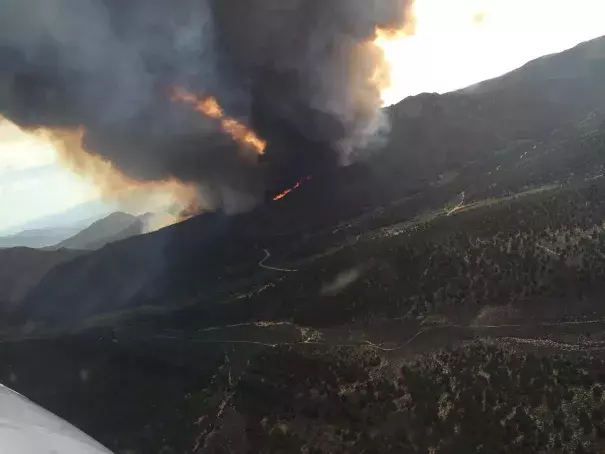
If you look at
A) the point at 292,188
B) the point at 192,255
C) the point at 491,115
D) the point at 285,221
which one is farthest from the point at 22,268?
the point at 491,115

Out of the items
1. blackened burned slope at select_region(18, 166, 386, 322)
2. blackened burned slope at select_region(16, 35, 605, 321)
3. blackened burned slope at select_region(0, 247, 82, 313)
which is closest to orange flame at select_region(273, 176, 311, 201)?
blackened burned slope at select_region(18, 166, 386, 322)

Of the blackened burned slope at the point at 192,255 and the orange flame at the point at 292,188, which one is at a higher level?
the orange flame at the point at 292,188

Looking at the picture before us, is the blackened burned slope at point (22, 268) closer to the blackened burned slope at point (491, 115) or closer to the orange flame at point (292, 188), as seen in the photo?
the orange flame at point (292, 188)

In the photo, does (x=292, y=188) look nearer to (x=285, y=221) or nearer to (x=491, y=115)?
(x=285, y=221)

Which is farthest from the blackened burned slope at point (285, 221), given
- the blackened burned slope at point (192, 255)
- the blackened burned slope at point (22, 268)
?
the blackened burned slope at point (22, 268)

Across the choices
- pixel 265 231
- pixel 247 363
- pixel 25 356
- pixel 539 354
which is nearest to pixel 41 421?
pixel 539 354

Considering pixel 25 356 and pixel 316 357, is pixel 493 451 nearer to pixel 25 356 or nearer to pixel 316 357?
pixel 316 357

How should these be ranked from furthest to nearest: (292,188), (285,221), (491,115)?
1. (491,115)
2. (292,188)
3. (285,221)

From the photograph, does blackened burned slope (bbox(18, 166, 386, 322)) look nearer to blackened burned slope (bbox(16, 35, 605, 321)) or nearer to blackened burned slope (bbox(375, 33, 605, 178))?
blackened burned slope (bbox(16, 35, 605, 321))
